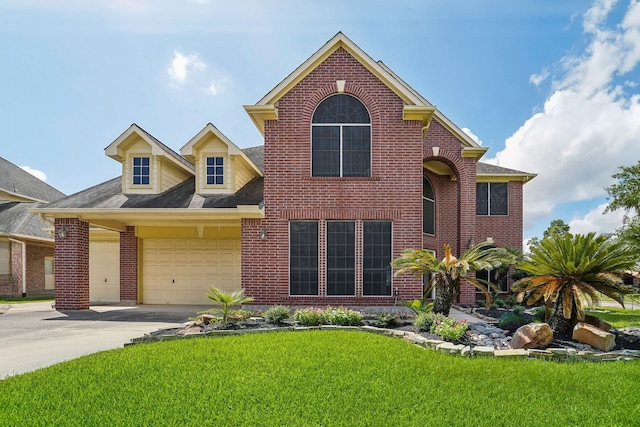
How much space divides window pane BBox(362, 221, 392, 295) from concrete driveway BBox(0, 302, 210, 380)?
548cm

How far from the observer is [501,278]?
1731 centimetres

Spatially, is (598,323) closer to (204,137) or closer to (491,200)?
(491,200)

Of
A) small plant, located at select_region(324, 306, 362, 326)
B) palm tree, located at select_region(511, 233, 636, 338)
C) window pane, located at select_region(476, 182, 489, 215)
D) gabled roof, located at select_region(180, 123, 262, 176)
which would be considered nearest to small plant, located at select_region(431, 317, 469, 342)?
small plant, located at select_region(324, 306, 362, 326)

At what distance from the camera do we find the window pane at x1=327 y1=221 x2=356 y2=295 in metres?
11.5

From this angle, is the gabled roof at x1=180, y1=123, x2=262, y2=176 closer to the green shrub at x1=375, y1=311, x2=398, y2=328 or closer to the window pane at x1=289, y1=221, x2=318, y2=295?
the window pane at x1=289, y1=221, x2=318, y2=295

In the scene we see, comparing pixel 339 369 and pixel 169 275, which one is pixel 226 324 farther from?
pixel 169 275

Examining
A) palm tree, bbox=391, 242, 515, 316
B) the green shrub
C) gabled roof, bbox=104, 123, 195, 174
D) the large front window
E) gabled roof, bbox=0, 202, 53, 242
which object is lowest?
the green shrub

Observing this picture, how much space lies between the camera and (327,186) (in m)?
11.6

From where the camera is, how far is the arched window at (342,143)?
A: 38.4 ft

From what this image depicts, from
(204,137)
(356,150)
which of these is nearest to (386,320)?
(356,150)

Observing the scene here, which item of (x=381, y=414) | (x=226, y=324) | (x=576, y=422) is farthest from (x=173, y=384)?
(x=576, y=422)

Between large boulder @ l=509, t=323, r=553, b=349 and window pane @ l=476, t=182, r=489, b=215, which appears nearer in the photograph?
large boulder @ l=509, t=323, r=553, b=349

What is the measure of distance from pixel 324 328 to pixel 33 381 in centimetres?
520

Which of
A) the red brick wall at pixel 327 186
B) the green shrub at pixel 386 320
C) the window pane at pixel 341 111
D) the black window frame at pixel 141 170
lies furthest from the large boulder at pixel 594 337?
the black window frame at pixel 141 170
